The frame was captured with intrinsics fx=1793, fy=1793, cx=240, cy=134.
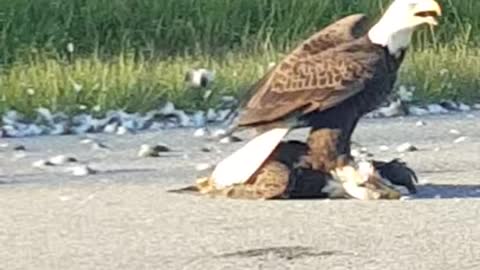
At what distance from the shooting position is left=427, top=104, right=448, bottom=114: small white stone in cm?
1232

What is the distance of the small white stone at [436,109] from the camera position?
12320mm

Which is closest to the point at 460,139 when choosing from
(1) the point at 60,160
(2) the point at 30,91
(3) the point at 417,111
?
(3) the point at 417,111

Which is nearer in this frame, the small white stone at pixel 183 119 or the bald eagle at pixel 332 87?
the bald eagle at pixel 332 87

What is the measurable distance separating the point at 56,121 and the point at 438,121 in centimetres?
248

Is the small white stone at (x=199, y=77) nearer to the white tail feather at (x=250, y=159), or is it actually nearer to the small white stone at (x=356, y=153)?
the small white stone at (x=356, y=153)

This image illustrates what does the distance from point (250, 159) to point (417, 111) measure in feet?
15.6

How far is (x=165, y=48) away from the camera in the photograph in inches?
611

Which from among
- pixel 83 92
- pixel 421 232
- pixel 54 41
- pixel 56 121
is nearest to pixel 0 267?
pixel 421 232

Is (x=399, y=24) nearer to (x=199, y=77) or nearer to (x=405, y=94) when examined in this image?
(x=405, y=94)

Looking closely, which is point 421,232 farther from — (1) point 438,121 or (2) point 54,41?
(2) point 54,41

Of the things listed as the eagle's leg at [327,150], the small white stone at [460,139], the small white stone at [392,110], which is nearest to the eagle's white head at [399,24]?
the eagle's leg at [327,150]

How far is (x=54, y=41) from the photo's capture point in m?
15.4

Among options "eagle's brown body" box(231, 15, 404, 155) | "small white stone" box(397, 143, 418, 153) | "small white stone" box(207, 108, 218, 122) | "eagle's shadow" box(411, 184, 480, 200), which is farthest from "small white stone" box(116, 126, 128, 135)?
"eagle's brown body" box(231, 15, 404, 155)

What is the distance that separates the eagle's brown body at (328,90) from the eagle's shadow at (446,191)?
19.8 inches
